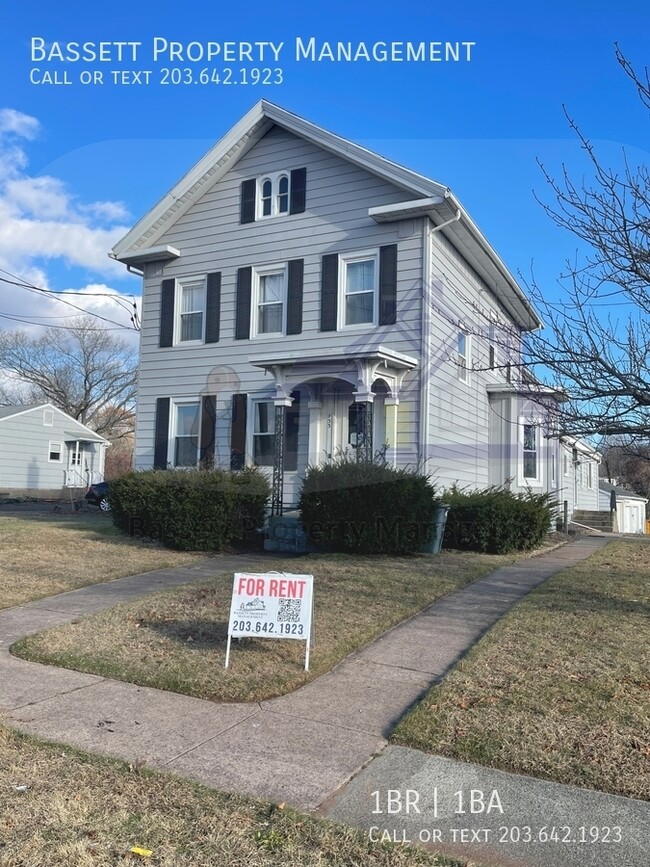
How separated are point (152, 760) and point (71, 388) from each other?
49.9 m

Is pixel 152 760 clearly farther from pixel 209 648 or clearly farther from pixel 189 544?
pixel 189 544

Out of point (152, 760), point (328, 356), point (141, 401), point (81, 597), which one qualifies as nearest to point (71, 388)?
point (141, 401)

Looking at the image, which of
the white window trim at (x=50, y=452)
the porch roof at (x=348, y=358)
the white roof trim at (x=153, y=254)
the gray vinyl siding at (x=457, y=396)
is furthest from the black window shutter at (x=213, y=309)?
the white window trim at (x=50, y=452)

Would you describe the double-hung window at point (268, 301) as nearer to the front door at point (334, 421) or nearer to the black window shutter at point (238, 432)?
the black window shutter at point (238, 432)

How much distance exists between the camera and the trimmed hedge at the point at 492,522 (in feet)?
40.0

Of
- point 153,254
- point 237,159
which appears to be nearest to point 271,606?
point 153,254

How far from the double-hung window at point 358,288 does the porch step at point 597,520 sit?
1185 cm

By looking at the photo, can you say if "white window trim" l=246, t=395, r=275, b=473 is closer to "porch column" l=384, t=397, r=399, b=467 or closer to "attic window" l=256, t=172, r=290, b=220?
"porch column" l=384, t=397, r=399, b=467

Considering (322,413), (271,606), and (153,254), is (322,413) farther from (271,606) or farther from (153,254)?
(271,606)

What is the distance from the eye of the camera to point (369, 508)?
434 inches

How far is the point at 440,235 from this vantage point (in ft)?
47.2

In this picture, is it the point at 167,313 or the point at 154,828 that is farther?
the point at 167,313

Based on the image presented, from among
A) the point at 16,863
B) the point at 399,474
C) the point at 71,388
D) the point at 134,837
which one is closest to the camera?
the point at 16,863

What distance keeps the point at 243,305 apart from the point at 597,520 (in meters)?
14.1
